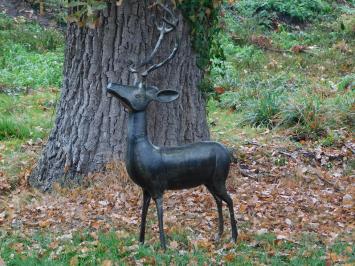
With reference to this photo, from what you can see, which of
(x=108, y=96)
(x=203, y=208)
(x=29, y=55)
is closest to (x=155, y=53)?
(x=108, y=96)

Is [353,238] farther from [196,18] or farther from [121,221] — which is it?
[196,18]

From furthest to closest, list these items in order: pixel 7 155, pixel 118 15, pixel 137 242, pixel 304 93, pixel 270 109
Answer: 1. pixel 304 93
2. pixel 270 109
3. pixel 7 155
4. pixel 118 15
5. pixel 137 242

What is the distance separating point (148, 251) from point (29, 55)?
10.0 meters

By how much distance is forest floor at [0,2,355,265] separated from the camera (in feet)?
18.2

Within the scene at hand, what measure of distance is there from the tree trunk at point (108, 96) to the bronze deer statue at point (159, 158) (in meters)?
1.74

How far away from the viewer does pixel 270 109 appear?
10.8 meters

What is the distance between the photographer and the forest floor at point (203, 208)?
5535 millimetres

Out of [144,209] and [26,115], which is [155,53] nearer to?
[144,209]

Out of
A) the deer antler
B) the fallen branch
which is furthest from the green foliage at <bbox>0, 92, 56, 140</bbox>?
the deer antler

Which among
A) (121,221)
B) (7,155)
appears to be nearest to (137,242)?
(121,221)

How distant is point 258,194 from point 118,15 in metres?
2.45

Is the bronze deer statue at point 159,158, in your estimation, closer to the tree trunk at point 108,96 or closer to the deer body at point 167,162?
the deer body at point 167,162

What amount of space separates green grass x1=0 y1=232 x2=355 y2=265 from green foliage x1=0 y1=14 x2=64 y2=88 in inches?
279

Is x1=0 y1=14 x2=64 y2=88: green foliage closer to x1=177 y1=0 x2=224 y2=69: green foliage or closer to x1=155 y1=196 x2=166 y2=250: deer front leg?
x1=177 y1=0 x2=224 y2=69: green foliage
